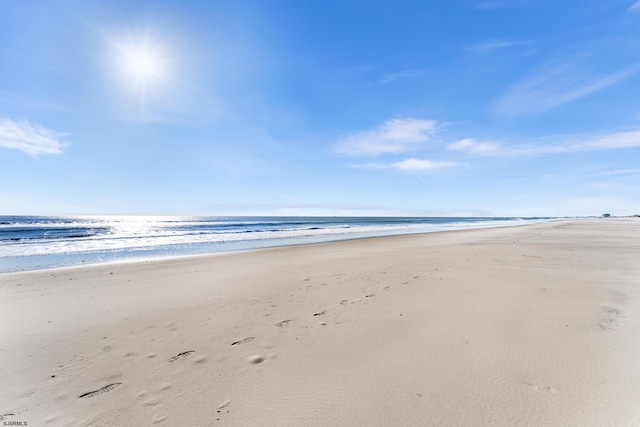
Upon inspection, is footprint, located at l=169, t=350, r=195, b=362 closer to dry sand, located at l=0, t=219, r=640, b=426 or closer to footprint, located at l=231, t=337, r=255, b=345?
dry sand, located at l=0, t=219, r=640, b=426

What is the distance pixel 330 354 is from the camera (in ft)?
13.2

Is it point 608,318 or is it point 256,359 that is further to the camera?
point 608,318

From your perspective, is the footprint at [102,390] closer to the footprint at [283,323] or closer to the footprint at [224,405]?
the footprint at [224,405]

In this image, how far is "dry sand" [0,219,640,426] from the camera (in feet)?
9.42

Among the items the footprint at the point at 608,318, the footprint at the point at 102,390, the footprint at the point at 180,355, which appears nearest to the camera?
the footprint at the point at 102,390

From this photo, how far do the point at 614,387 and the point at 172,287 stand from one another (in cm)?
932

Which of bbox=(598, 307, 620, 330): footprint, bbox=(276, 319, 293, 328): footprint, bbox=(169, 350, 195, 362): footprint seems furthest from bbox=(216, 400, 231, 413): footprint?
bbox=(598, 307, 620, 330): footprint

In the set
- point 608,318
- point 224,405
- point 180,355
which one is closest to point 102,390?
point 180,355

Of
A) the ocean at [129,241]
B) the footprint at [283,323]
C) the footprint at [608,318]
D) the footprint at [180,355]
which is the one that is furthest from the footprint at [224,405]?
the ocean at [129,241]

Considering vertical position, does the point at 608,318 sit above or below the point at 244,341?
above

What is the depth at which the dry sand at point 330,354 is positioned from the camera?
2.87 metres

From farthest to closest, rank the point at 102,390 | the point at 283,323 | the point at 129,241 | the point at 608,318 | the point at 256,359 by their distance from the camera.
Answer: the point at 129,241
the point at 283,323
the point at 608,318
the point at 256,359
the point at 102,390

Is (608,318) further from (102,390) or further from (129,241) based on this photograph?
(129,241)

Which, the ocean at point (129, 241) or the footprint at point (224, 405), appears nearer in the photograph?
the footprint at point (224, 405)
